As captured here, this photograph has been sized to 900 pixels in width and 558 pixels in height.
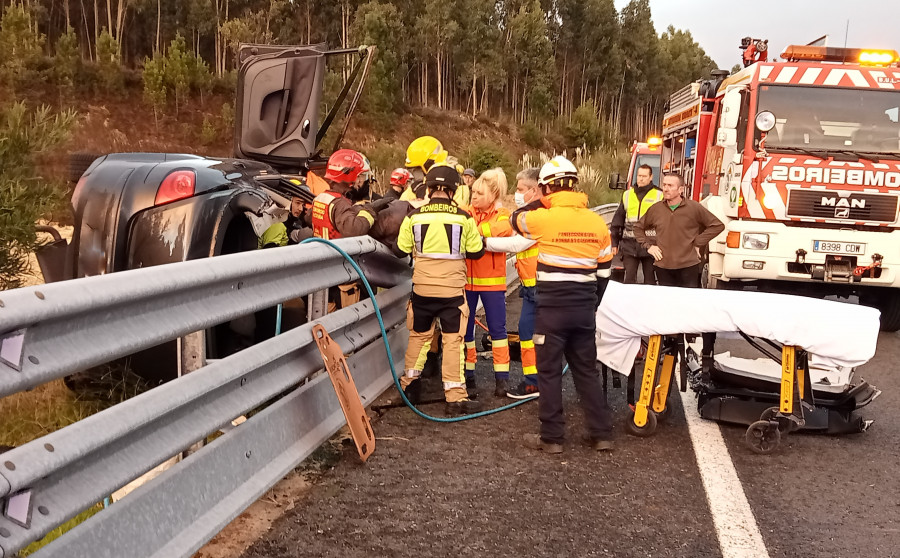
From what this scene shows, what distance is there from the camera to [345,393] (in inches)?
176

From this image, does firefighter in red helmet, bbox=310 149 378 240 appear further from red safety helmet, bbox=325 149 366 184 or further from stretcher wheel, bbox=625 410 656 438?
stretcher wheel, bbox=625 410 656 438

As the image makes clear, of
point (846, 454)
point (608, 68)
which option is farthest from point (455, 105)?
point (846, 454)

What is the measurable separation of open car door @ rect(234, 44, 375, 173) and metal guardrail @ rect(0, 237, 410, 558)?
331cm

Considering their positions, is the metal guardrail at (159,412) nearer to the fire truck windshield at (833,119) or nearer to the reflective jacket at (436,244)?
the reflective jacket at (436,244)

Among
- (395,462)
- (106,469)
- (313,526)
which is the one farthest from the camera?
(395,462)

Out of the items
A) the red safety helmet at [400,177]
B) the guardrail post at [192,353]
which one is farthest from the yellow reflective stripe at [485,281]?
the guardrail post at [192,353]

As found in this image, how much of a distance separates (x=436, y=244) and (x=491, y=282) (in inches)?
36.8

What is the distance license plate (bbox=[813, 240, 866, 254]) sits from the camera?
32.2 ft

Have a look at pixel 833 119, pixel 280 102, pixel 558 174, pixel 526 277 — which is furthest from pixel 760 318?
pixel 833 119

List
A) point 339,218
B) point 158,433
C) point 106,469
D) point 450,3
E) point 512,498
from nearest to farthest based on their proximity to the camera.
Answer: point 106,469
point 158,433
point 512,498
point 339,218
point 450,3

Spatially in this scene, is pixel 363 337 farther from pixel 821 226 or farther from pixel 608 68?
pixel 608 68

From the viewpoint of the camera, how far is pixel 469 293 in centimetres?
676

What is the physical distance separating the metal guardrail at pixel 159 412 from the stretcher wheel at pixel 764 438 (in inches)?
90.8

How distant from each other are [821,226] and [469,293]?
5086mm
